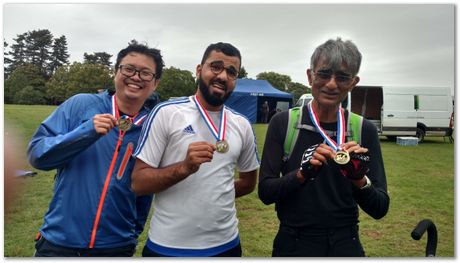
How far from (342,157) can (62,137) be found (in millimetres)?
1426

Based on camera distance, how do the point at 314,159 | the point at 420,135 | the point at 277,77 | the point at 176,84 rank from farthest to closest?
the point at 420,135 < the point at 277,77 < the point at 176,84 < the point at 314,159

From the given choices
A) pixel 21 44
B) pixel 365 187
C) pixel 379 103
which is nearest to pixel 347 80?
pixel 365 187

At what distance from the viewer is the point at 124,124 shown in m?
2.09

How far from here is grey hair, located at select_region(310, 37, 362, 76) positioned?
2.00 m

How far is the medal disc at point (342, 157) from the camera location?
181cm

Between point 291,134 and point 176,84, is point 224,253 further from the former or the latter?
point 176,84

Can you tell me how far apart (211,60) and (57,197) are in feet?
3.85

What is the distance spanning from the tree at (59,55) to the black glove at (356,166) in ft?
8.02

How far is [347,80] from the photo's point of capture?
2.03 meters

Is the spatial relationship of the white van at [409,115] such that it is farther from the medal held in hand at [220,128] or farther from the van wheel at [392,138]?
the medal held in hand at [220,128]

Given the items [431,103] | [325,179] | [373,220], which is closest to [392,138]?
[431,103]

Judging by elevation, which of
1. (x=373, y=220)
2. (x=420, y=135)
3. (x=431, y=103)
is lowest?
(x=373, y=220)

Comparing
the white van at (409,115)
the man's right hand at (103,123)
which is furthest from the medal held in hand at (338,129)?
the white van at (409,115)

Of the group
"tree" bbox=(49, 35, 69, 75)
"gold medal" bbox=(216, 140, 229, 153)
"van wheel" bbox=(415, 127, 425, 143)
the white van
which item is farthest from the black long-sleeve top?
"van wheel" bbox=(415, 127, 425, 143)
